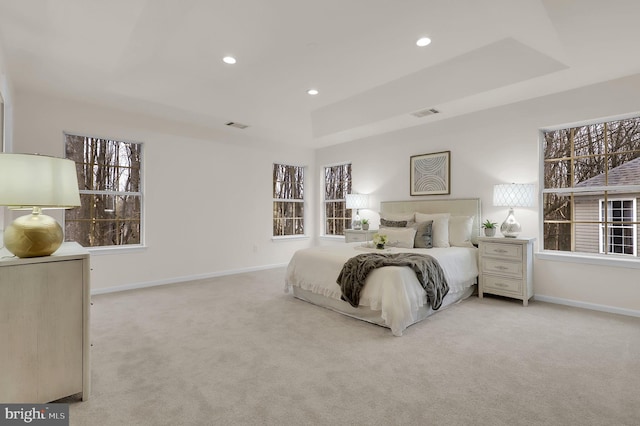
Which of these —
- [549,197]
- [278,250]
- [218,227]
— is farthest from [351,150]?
[549,197]

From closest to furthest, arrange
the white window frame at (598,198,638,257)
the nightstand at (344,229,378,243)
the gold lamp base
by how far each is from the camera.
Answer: the gold lamp base < the white window frame at (598,198,638,257) < the nightstand at (344,229,378,243)

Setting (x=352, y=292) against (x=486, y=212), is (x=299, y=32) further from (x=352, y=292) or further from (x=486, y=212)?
(x=486, y=212)

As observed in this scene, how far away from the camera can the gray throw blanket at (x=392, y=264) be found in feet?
9.85

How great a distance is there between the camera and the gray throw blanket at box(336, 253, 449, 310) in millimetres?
3002

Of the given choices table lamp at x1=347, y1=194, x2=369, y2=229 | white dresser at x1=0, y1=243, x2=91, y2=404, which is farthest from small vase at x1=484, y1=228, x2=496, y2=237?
white dresser at x1=0, y1=243, x2=91, y2=404

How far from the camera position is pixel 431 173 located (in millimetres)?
4918

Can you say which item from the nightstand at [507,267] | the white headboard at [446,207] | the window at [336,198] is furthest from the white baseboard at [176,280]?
the nightstand at [507,267]

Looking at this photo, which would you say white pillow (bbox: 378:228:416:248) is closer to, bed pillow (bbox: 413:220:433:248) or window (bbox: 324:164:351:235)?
bed pillow (bbox: 413:220:433:248)

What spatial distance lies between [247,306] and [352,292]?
51.3 inches

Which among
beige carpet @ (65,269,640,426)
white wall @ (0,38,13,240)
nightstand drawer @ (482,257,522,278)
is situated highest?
Answer: white wall @ (0,38,13,240)

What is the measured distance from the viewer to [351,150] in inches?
239

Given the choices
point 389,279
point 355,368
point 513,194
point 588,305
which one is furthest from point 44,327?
point 588,305

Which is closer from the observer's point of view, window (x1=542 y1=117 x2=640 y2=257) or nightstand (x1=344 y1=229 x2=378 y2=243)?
window (x1=542 y1=117 x2=640 y2=257)

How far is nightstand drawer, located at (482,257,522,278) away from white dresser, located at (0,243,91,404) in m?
4.01
